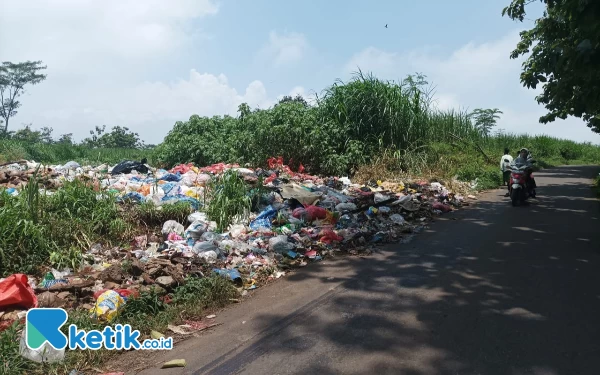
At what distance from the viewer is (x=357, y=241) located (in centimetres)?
675

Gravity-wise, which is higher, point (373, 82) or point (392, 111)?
point (373, 82)

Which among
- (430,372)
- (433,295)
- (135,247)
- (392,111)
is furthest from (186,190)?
(392,111)

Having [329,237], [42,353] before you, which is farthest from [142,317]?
[329,237]

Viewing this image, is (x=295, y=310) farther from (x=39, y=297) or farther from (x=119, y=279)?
(x=39, y=297)

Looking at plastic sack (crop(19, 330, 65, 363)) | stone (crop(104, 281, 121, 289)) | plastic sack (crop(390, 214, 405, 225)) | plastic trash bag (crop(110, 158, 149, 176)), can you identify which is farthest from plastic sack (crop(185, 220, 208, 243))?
plastic trash bag (crop(110, 158, 149, 176))

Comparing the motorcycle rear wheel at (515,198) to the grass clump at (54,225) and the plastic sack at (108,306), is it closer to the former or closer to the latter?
the grass clump at (54,225)

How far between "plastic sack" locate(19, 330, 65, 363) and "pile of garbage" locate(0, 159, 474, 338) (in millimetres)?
565

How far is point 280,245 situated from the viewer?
625cm

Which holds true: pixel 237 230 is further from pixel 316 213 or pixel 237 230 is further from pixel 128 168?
pixel 128 168

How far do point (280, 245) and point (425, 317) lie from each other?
8.92ft

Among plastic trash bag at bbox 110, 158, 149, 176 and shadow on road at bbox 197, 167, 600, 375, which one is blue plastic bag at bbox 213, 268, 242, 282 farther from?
plastic trash bag at bbox 110, 158, 149, 176

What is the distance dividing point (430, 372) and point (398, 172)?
1019 cm

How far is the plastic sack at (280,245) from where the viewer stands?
6211 mm

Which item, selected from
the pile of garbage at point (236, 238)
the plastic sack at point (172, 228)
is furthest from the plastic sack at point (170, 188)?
the plastic sack at point (172, 228)
